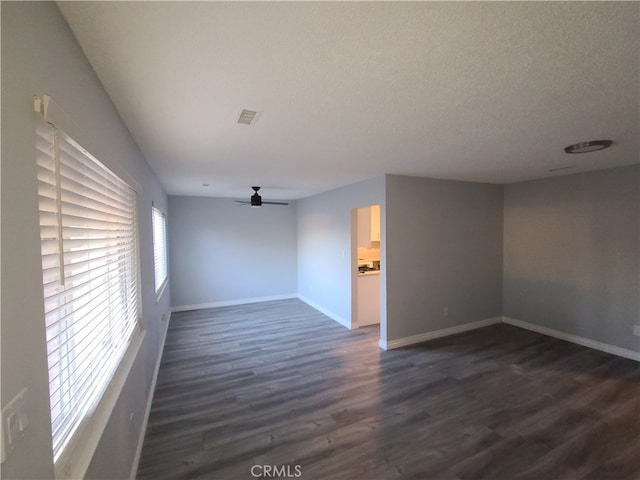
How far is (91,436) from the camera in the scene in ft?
3.91

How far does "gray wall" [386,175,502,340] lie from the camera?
3.81 meters

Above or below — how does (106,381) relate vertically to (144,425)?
above

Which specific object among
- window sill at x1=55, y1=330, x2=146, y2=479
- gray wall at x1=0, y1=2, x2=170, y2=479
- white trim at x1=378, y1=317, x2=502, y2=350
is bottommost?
white trim at x1=378, y1=317, x2=502, y2=350

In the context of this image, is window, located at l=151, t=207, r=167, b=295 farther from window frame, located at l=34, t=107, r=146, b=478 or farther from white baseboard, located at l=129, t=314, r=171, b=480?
window frame, located at l=34, t=107, r=146, b=478

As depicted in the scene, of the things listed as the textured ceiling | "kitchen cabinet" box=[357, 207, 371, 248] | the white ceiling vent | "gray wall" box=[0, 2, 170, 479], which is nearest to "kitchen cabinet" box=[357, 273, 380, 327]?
"kitchen cabinet" box=[357, 207, 371, 248]

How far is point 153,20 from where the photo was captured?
0.98m

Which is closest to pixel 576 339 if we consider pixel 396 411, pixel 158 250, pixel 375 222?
pixel 396 411

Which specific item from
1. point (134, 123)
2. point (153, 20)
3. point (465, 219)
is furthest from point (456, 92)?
point (465, 219)

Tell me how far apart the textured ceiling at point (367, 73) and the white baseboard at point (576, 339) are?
2.60 m

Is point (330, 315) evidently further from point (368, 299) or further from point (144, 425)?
point (144, 425)

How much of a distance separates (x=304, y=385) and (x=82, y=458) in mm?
2100

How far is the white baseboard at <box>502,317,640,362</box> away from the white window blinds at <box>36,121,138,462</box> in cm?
530

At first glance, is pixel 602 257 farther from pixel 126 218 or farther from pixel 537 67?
pixel 126 218

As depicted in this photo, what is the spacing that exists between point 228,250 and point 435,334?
174 inches
